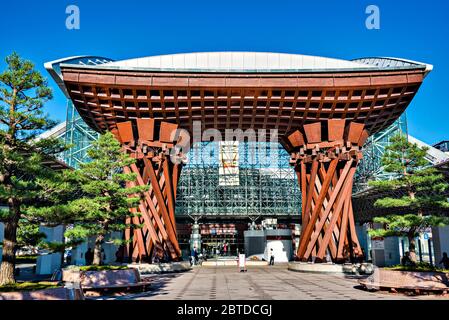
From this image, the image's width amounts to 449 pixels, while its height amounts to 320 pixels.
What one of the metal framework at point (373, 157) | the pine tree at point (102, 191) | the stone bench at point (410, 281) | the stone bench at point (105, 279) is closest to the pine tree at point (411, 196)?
the stone bench at point (410, 281)

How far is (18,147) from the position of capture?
13.0 meters

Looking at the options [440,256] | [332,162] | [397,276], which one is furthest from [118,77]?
[440,256]

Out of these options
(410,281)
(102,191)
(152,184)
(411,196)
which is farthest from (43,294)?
(152,184)

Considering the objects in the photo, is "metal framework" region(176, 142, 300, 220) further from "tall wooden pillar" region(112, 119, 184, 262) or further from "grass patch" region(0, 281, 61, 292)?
"grass patch" region(0, 281, 61, 292)

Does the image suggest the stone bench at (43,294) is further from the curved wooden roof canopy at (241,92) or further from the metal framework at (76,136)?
the metal framework at (76,136)

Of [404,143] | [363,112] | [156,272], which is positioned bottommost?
[156,272]

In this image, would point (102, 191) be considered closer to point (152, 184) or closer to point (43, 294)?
point (152, 184)

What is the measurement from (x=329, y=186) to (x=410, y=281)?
1343cm

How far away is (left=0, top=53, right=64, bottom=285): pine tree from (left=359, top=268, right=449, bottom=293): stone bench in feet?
42.4

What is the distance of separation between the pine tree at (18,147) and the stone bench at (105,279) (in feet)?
11.6

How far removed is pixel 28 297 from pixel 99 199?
8.58m

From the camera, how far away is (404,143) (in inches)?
760
